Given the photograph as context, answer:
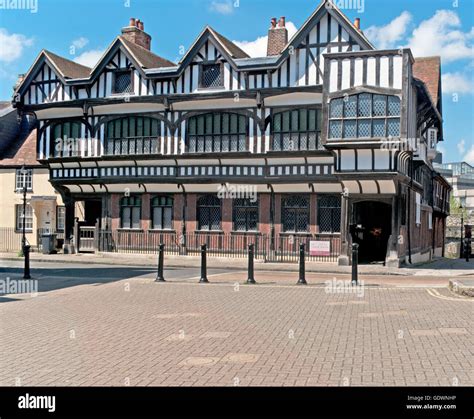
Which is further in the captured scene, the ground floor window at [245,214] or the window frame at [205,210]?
the window frame at [205,210]

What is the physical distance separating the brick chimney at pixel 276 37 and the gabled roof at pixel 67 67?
899 centimetres

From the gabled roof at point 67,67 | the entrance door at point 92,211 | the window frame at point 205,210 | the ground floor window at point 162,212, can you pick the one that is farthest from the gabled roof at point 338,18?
the entrance door at point 92,211

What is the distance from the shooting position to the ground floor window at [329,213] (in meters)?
24.0

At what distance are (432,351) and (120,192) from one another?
21.6 metres

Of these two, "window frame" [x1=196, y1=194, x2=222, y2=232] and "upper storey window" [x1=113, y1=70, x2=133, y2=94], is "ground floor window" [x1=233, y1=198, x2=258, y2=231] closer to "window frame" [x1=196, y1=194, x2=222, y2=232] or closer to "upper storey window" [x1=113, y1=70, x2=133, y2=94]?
"window frame" [x1=196, y1=194, x2=222, y2=232]

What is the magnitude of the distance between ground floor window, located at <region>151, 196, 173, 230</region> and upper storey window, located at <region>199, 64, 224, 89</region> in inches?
208

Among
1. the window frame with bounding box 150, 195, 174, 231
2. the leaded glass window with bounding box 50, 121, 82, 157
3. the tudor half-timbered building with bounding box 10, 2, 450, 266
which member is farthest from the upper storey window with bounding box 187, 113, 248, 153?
the leaded glass window with bounding box 50, 121, 82, 157

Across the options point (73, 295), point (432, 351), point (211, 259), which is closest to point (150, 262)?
point (211, 259)

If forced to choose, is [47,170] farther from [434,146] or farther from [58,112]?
[434,146]

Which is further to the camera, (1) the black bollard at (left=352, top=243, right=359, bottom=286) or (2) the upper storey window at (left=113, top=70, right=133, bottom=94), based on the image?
(2) the upper storey window at (left=113, top=70, right=133, bottom=94)

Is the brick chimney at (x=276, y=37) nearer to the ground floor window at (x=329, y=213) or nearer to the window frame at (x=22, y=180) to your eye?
the ground floor window at (x=329, y=213)

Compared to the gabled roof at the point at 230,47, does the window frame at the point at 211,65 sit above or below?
below

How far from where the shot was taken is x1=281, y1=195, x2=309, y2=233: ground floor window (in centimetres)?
2461

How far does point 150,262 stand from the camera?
2459 cm
